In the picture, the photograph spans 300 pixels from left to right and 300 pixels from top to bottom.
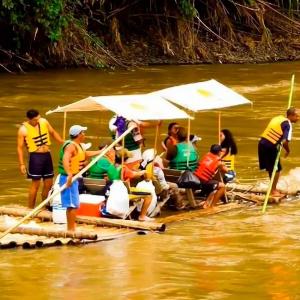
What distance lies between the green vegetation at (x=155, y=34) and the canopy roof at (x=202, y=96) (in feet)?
57.7

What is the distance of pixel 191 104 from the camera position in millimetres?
14445

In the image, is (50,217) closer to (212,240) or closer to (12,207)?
(12,207)

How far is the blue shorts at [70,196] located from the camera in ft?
40.7

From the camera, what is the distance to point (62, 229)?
12812 millimetres

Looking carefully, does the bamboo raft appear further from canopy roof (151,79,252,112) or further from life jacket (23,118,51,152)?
canopy roof (151,79,252,112)

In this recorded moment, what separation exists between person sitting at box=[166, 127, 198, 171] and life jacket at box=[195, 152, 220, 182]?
0.13 meters

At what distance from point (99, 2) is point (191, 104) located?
22.3 metres

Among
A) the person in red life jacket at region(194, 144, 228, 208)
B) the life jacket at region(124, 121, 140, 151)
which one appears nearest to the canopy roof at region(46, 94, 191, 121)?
the life jacket at region(124, 121, 140, 151)

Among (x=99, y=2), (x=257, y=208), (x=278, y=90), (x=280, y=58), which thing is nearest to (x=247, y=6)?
(x=280, y=58)

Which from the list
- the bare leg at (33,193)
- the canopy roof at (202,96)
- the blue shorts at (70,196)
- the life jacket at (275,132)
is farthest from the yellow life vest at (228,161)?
the blue shorts at (70,196)

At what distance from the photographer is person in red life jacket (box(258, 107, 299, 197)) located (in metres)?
15.5

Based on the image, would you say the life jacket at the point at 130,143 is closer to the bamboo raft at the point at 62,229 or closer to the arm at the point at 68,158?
the bamboo raft at the point at 62,229

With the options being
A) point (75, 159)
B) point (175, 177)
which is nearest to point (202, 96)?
point (175, 177)

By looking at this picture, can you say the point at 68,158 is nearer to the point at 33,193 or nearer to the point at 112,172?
the point at 112,172
